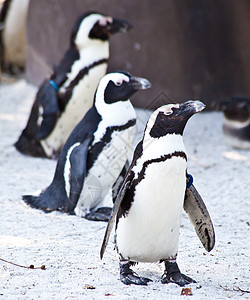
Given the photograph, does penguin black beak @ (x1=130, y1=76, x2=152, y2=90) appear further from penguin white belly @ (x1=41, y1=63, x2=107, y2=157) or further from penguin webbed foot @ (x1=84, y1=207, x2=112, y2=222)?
penguin white belly @ (x1=41, y1=63, x2=107, y2=157)

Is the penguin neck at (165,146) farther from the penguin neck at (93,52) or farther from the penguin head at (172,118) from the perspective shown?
the penguin neck at (93,52)

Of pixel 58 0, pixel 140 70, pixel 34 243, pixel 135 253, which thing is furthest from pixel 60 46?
pixel 135 253

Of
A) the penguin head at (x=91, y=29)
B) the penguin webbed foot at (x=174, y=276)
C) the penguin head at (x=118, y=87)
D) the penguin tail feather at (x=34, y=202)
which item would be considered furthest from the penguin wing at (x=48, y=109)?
the penguin webbed foot at (x=174, y=276)

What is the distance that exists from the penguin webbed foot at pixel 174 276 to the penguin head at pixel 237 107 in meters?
3.04

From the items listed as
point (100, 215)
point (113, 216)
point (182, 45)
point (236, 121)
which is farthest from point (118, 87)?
point (182, 45)

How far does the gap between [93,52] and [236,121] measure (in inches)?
59.1

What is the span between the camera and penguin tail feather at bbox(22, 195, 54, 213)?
13.0ft

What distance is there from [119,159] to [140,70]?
286 cm

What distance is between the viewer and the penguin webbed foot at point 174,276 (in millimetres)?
2891

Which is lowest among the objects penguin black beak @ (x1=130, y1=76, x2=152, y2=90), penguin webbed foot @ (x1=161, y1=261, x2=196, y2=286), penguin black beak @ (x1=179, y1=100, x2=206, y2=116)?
penguin webbed foot @ (x1=161, y1=261, x2=196, y2=286)

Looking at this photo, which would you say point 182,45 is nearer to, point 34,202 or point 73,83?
point 73,83

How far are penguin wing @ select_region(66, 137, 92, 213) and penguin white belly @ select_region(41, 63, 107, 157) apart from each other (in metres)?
1.33

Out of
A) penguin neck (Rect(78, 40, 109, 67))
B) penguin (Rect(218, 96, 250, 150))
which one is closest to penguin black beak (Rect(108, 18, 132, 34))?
penguin neck (Rect(78, 40, 109, 67))

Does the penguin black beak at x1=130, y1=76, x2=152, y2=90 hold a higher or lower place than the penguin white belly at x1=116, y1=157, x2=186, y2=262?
higher
